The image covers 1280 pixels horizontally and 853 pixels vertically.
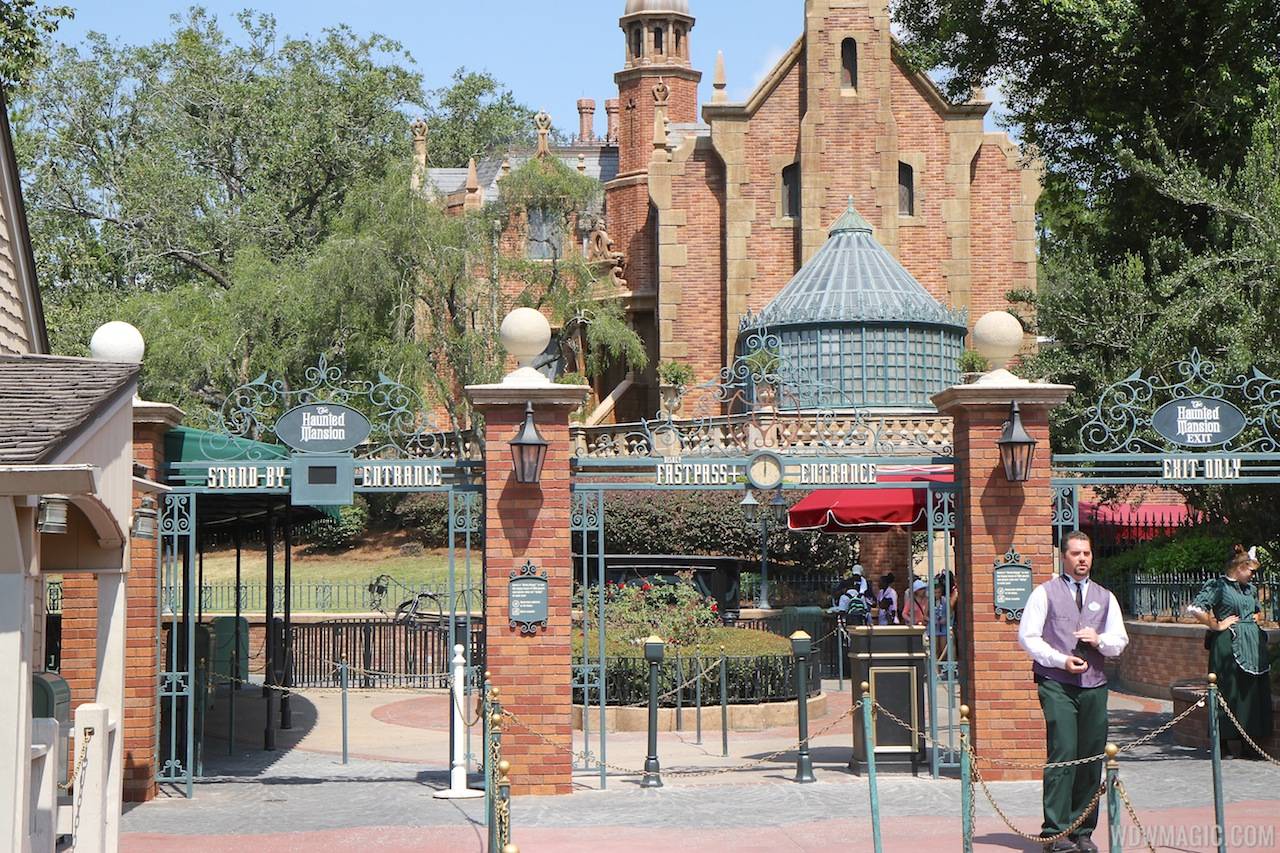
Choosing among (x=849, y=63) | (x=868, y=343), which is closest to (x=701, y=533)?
(x=868, y=343)

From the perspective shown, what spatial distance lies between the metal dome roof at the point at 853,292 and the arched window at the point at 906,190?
3.80 metres

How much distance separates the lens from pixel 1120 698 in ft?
66.6

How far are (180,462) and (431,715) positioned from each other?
24.7 ft

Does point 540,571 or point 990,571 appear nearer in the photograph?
point 540,571

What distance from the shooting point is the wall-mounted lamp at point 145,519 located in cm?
1159

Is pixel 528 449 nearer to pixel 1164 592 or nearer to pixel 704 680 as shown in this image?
pixel 704 680

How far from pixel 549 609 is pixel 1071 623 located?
4268 mm

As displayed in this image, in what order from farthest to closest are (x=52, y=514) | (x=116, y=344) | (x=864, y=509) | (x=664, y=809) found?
(x=864, y=509), (x=116, y=344), (x=664, y=809), (x=52, y=514)

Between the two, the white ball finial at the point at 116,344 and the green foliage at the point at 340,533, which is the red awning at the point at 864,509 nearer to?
the white ball finial at the point at 116,344

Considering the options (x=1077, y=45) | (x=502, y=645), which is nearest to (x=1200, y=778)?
(x=502, y=645)

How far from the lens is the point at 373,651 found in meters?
23.8

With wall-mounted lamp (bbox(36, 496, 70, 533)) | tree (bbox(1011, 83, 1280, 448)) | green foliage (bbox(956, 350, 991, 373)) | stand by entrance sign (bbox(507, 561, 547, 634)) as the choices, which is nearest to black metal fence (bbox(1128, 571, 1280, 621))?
tree (bbox(1011, 83, 1280, 448))

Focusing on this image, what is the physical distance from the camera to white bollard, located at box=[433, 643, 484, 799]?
12.6m

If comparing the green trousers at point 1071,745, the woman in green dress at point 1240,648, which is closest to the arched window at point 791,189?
the woman in green dress at point 1240,648
